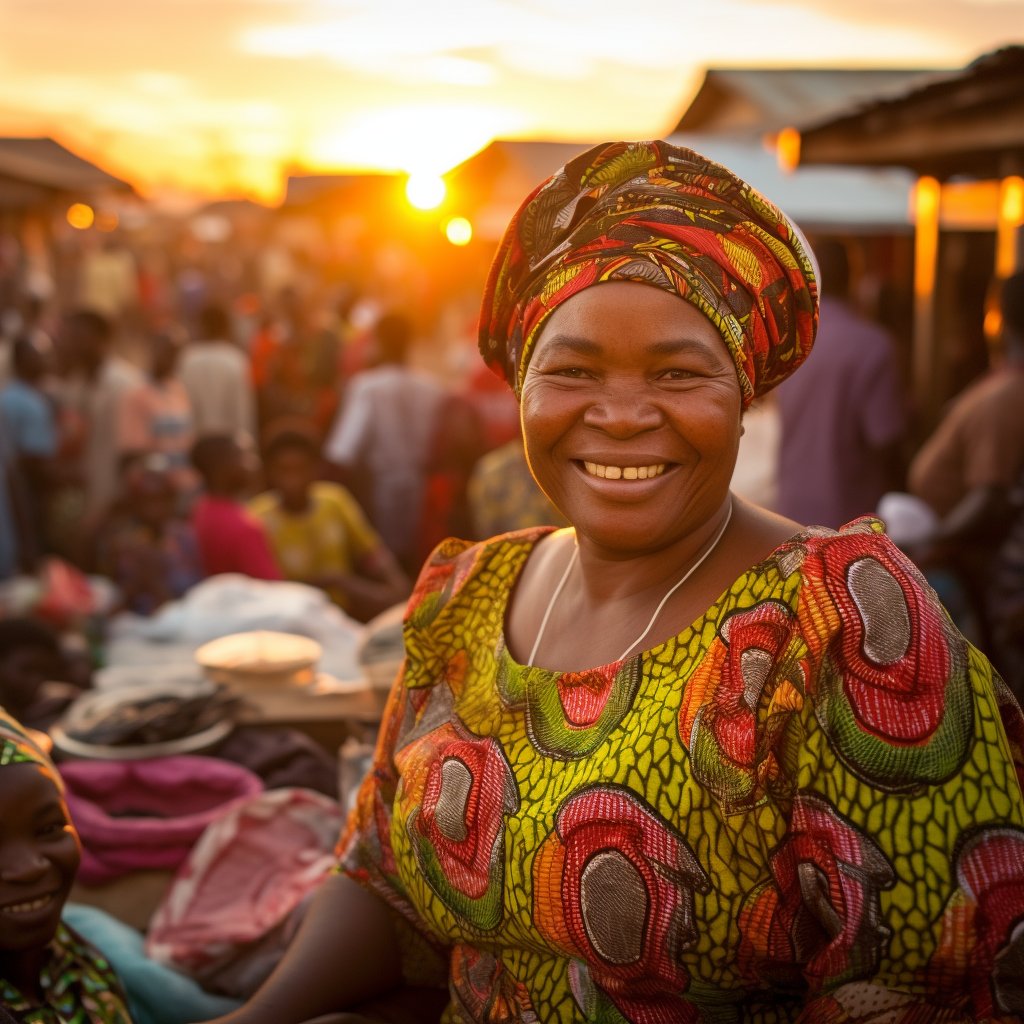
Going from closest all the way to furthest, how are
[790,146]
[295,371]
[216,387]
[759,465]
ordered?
[759,465]
[790,146]
[216,387]
[295,371]

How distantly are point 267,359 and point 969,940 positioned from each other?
Answer: 9788mm

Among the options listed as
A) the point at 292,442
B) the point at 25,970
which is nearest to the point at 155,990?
the point at 25,970

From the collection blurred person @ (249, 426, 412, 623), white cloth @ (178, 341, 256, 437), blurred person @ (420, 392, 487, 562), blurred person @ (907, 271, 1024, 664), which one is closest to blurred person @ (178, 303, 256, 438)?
white cloth @ (178, 341, 256, 437)

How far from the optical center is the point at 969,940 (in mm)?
1314

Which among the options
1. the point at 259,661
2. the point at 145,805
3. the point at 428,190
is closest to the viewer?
the point at 145,805

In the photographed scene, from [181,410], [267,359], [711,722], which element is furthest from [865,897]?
[267,359]

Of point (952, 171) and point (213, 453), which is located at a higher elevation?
point (952, 171)

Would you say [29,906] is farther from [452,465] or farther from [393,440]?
[393,440]

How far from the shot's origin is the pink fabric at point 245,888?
99.3 inches

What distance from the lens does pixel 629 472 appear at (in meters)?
1.65

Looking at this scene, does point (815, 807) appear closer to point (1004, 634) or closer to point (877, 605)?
point (877, 605)

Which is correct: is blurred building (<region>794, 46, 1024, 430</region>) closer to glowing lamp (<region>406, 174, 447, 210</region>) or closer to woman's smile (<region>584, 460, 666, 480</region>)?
woman's smile (<region>584, 460, 666, 480</region>)

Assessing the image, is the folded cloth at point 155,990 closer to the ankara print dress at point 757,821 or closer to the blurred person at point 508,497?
the ankara print dress at point 757,821

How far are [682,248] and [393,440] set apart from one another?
5.73m
